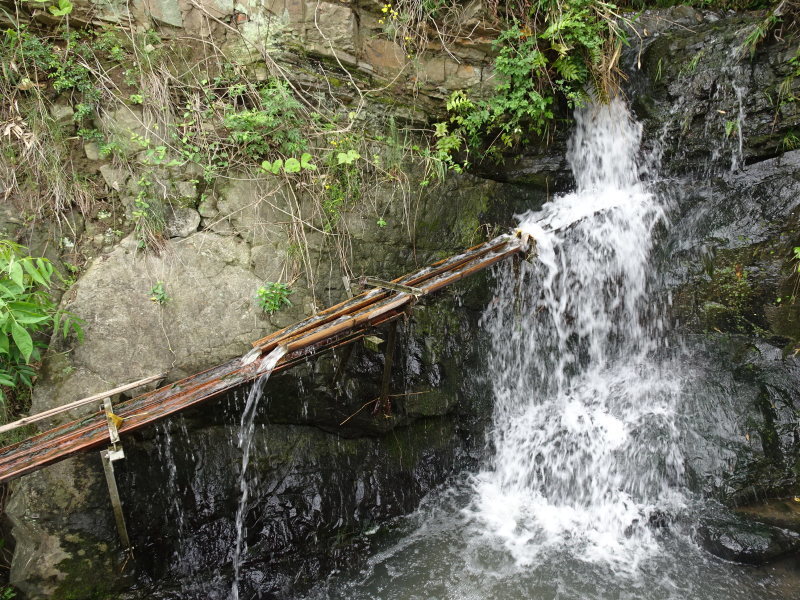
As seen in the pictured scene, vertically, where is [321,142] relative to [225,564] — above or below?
above

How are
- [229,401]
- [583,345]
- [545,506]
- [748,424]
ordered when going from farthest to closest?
[583,345] → [545,506] → [748,424] → [229,401]

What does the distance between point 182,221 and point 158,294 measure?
714mm

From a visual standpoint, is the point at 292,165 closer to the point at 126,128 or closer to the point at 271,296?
the point at 271,296

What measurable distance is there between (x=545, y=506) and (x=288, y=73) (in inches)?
193

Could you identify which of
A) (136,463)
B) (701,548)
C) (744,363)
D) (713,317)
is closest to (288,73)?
(136,463)

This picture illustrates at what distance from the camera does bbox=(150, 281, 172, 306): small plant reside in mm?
4086

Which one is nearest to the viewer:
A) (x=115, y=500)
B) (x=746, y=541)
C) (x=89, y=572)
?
(x=115, y=500)

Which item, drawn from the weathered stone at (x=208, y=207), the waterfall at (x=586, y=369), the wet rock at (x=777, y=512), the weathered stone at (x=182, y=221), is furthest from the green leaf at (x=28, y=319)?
the wet rock at (x=777, y=512)

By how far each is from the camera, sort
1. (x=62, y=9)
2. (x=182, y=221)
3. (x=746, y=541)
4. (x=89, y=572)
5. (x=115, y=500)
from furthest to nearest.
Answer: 1. (x=182, y=221)
2. (x=62, y=9)
3. (x=746, y=541)
4. (x=89, y=572)
5. (x=115, y=500)

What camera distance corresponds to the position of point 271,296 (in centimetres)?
434

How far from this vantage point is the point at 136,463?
3.84m

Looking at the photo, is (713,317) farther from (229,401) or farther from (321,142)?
(229,401)

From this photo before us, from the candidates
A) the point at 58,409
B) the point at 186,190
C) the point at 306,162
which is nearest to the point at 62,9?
the point at 186,190

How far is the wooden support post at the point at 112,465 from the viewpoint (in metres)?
2.95
